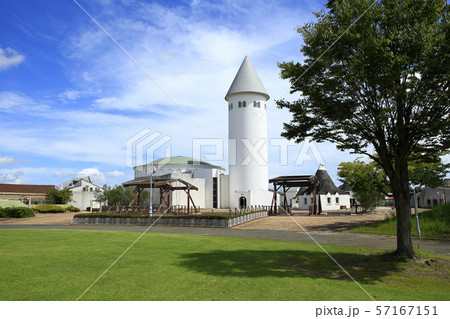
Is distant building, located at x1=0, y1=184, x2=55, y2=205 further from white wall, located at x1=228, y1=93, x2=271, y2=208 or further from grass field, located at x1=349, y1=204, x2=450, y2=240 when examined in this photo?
grass field, located at x1=349, y1=204, x2=450, y2=240

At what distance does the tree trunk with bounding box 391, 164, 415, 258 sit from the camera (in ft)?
33.0

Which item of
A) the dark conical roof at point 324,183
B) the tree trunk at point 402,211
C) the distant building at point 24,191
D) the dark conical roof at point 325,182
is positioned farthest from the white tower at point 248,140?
the distant building at point 24,191

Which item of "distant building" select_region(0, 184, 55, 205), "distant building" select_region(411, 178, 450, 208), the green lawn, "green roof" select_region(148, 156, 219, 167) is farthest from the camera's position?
"distant building" select_region(0, 184, 55, 205)

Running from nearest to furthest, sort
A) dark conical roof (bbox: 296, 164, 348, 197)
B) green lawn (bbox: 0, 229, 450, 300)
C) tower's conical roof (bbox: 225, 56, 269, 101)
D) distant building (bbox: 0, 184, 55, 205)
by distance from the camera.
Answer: green lawn (bbox: 0, 229, 450, 300)
dark conical roof (bbox: 296, 164, 348, 197)
tower's conical roof (bbox: 225, 56, 269, 101)
distant building (bbox: 0, 184, 55, 205)

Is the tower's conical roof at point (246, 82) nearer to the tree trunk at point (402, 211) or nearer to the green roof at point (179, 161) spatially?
the green roof at point (179, 161)

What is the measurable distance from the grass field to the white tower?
108 ft

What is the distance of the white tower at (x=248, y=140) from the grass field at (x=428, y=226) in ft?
108

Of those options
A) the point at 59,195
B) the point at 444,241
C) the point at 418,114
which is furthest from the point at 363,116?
the point at 59,195

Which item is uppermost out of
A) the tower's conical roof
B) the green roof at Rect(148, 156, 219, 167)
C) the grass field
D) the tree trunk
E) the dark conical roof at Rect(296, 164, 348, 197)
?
the tower's conical roof

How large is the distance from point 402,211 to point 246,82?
157ft

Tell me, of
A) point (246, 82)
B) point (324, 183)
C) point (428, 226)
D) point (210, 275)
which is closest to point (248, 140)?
point (246, 82)

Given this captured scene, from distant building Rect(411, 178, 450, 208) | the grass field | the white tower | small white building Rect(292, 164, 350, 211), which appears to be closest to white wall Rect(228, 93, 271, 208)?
the white tower
